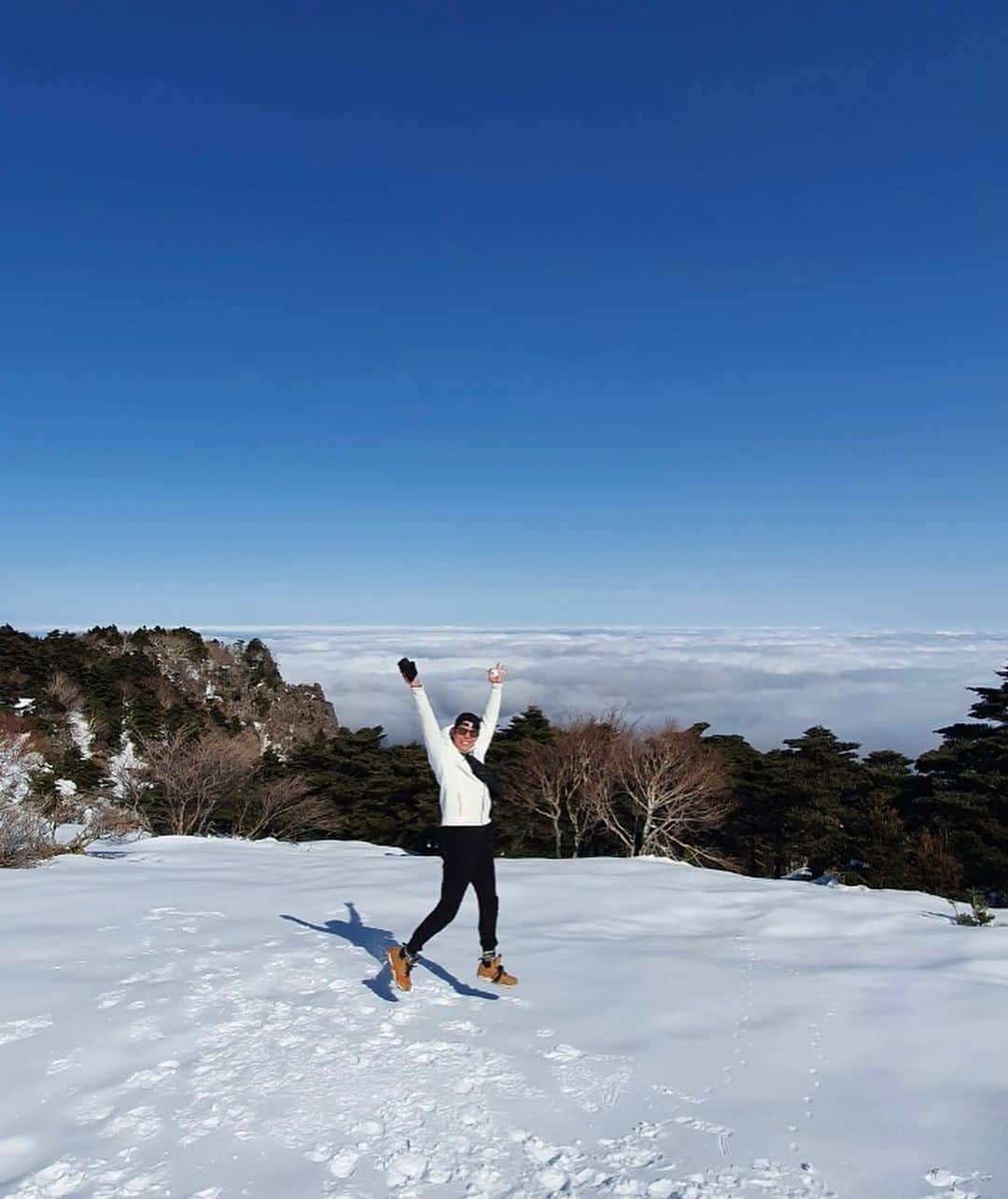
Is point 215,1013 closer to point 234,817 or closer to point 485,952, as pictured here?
point 485,952

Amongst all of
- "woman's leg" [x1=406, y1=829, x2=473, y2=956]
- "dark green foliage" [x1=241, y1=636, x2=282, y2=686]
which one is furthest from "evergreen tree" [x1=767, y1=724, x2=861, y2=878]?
"dark green foliage" [x1=241, y1=636, x2=282, y2=686]

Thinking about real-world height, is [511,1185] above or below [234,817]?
above

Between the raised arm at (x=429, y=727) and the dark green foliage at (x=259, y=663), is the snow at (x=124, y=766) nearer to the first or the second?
the dark green foliage at (x=259, y=663)

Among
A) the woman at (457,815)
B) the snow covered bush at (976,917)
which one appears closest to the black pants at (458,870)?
the woman at (457,815)

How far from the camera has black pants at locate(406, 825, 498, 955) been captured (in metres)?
5.59

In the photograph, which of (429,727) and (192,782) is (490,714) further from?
(192,782)

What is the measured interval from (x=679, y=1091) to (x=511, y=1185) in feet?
4.18

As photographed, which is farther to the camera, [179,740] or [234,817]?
[234,817]

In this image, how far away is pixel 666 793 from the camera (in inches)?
1156

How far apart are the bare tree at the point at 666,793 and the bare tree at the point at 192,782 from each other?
624 inches

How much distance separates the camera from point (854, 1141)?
3770 millimetres

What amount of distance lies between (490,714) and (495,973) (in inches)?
80.9

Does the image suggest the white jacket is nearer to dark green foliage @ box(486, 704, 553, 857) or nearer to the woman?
the woman

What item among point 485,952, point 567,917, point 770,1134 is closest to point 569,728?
point 567,917
